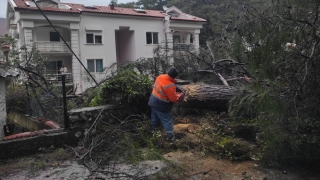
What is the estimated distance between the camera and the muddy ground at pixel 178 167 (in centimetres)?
380

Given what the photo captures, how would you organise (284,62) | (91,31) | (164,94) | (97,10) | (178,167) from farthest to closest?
(97,10), (91,31), (164,94), (178,167), (284,62)

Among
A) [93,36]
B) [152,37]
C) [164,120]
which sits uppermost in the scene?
[152,37]

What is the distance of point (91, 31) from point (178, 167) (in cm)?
2007

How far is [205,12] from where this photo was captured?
1299 inches

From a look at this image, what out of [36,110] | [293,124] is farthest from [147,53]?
[293,124]

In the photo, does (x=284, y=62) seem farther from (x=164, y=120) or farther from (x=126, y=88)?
(x=126, y=88)

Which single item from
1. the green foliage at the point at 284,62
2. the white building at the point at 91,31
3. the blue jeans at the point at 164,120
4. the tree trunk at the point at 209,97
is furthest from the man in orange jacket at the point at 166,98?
the white building at the point at 91,31

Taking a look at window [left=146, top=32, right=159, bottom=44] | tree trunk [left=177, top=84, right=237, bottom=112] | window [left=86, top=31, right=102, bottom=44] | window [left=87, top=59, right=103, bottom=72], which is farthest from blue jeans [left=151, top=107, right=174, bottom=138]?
window [left=146, top=32, right=159, bottom=44]

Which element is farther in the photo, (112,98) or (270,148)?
(112,98)

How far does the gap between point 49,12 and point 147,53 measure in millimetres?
8687

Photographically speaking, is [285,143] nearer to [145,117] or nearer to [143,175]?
[143,175]

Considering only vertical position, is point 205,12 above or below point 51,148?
above

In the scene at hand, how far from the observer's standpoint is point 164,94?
533 cm

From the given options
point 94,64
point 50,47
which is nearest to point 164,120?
point 50,47
